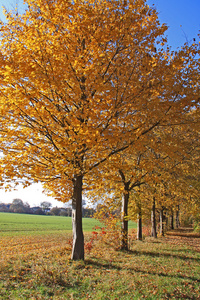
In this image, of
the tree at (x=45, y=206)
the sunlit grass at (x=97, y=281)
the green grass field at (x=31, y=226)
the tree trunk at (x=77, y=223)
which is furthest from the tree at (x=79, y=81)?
the tree at (x=45, y=206)

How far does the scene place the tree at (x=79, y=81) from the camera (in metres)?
5.71

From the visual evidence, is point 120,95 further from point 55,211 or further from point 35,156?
point 55,211

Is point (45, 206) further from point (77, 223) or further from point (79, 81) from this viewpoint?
point (79, 81)

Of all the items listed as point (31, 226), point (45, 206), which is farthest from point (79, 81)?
point (45, 206)

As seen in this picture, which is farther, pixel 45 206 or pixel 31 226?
pixel 45 206

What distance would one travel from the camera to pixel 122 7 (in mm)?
6414

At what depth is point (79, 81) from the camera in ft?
21.6

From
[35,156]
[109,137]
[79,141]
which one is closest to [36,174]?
[35,156]

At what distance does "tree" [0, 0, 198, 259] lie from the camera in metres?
5.71

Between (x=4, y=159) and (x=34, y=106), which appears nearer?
(x=34, y=106)

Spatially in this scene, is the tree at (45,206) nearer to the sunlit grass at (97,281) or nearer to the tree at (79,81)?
the sunlit grass at (97,281)

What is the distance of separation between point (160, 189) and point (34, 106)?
461 inches

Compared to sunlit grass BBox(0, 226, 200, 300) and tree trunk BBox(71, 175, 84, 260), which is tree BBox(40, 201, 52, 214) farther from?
sunlit grass BBox(0, 226, 200, 300)

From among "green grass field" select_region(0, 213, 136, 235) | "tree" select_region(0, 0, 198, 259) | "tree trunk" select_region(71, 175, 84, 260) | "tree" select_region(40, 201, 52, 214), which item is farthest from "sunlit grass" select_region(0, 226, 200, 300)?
"tree" select_region(40, 201, 52, 214)
